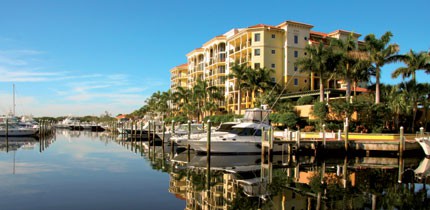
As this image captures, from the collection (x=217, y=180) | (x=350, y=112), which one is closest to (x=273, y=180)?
(x=217, y=180)

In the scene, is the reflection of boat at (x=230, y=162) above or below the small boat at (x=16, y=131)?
below

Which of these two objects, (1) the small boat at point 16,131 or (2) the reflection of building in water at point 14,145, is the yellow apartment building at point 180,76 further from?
(2) the reflection of building in water at point 14,145

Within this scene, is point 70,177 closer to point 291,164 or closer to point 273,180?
point 273,180

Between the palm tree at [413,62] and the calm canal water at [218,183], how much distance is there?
16.3 metres

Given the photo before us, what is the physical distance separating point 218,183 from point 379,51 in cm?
3120

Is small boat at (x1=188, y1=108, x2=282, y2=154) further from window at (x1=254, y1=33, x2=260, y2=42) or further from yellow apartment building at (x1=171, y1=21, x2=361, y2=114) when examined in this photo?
window at (x1=254, y1=33, x2=260, y2=42)

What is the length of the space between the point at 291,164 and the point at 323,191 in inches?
418

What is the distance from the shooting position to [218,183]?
2183cm

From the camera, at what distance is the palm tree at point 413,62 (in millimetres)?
44000

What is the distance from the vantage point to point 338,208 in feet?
52.6

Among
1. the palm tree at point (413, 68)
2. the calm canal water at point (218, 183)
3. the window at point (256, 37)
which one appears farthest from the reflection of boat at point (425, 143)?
the window at point (256, 37)

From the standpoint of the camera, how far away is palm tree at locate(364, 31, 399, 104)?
141ft

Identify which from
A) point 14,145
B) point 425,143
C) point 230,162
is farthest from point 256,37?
point 14,145

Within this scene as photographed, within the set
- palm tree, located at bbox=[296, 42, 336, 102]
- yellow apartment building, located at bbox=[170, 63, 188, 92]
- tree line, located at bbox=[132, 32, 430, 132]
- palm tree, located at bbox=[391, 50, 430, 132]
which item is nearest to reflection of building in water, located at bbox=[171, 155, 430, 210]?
tree line, located at bbox=[132, 32, 430, 132]
